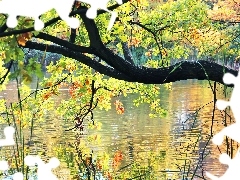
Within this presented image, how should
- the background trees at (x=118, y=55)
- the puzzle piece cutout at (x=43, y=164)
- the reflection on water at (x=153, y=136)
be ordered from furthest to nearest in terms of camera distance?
the reflection on water at (x=153, y=136)
the background trees at (x=118, y=55)
the puzzle piece cutout at (x=43, y=164)


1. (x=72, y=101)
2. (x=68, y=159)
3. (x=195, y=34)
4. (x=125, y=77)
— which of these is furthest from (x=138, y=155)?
(x=125, y=77)

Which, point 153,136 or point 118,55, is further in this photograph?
point 153,136

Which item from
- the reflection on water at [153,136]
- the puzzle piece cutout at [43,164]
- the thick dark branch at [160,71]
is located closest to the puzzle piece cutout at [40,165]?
the puzzle piece cutout at [43,164]

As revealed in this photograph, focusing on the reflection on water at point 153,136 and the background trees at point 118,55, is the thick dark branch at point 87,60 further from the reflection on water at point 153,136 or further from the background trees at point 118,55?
the reflection on water at point 153,136

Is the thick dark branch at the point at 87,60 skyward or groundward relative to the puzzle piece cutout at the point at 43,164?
skyward

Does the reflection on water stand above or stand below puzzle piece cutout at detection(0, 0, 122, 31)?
below

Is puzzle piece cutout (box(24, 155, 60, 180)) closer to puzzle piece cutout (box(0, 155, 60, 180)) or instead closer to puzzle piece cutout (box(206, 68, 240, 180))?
puzzle piece cutout (box(0, 155, 60, 180))

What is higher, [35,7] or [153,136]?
[35,7]

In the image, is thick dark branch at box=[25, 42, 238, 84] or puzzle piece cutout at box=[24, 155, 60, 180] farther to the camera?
thick dark branch at box=[25, 42, 238, 84]

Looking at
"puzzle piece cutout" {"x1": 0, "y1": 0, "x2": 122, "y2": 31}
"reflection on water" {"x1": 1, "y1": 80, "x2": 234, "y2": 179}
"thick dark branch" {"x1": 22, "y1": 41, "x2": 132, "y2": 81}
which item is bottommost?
"reflection on water" {"x1": 1, "y1": 80, "x2": 234, "y2": 179}

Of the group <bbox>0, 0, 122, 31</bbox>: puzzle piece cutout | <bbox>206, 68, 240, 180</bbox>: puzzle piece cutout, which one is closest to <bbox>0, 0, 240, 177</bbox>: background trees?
<bbox>0, 0, 122, 31</bbox>: puzzle piece cutout

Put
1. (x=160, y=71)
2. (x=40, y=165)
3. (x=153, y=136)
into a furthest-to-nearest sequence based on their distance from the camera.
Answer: (x=153, y=136) < (x=160, y=71) < (x=40, y=165)

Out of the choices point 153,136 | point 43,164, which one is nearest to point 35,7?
point 43,164

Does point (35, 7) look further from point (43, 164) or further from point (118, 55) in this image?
point (118, 55)
